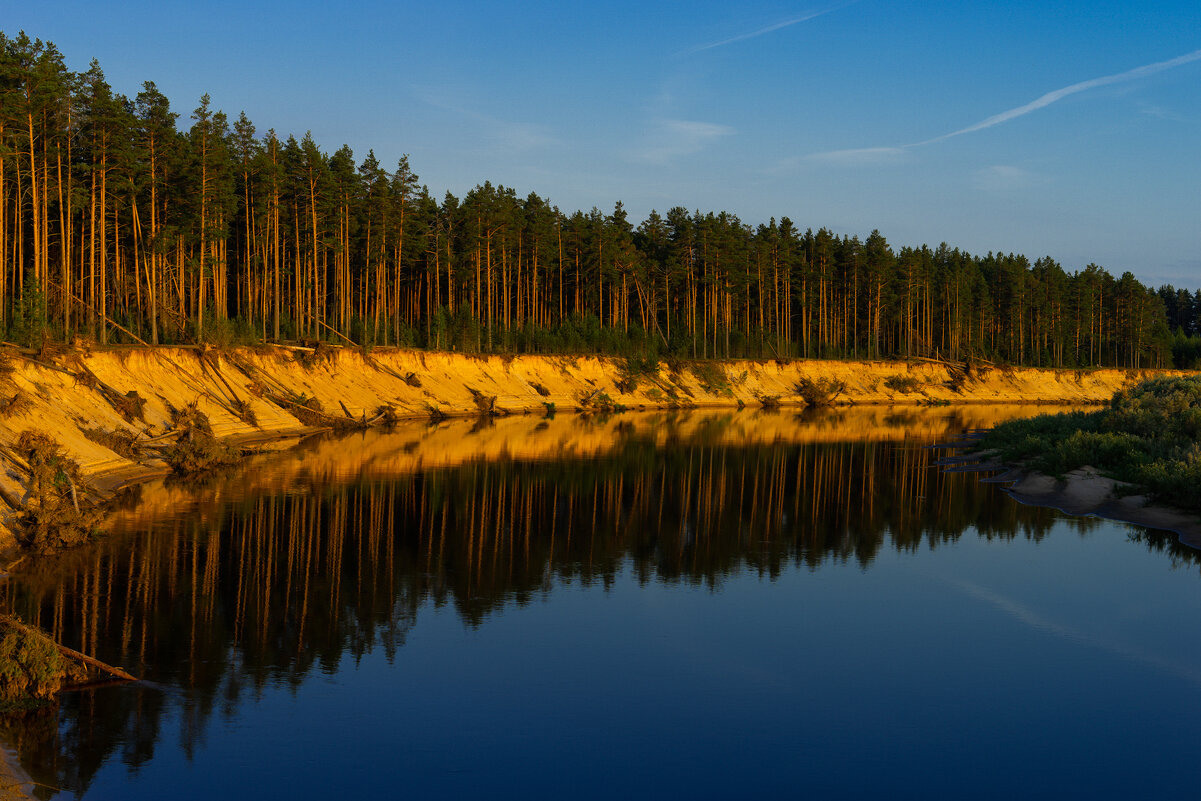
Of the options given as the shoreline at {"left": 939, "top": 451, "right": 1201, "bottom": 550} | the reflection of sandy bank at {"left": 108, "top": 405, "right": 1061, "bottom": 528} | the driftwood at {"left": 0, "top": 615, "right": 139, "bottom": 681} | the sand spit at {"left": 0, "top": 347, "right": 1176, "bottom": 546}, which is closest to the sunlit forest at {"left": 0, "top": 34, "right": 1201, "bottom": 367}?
the sand spit at {"left": 0, "top": 347, "right": 1176, "bottom": 546}

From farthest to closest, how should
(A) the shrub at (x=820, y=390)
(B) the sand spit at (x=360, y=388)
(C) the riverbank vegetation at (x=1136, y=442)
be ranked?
1. (A) the shrub at (x=820, y=390)
2. (B) the sand spit at (x=360, y=388)
3. (C) the riverbank vegetation at (x=1136, y=442)

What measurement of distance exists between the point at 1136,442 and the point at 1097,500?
5.83m

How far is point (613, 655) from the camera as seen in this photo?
1689 cm

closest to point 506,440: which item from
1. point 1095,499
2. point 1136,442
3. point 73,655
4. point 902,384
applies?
point 1095,499

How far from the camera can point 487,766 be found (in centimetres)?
1230

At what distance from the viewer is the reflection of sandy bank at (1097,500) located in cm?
3000

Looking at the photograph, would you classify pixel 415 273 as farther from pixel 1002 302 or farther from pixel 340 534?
pixel 1002 302

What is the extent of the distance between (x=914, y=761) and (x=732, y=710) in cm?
276

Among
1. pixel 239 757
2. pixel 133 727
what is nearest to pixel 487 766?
pixel 239 757

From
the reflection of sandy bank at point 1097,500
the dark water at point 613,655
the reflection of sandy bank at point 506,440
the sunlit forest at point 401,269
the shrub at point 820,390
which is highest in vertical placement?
the sunlit forest at point 401,269

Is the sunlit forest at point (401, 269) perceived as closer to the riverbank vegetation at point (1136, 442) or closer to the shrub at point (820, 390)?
the shrub at point (820, 390)

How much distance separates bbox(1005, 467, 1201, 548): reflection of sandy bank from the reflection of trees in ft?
4.99

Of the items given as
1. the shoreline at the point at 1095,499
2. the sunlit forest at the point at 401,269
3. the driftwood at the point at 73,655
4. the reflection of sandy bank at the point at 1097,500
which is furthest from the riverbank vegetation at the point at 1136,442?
the sunlit forest at the point at 401,269

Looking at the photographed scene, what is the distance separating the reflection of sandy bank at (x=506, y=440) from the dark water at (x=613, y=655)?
3624mm
